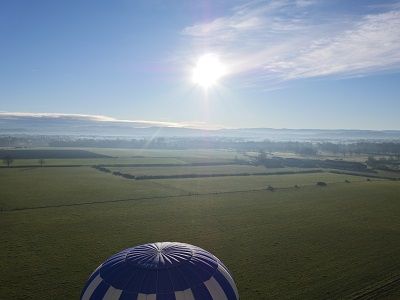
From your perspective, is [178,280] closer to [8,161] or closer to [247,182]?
[247,182]

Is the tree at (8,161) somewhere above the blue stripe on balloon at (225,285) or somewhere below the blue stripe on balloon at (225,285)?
below

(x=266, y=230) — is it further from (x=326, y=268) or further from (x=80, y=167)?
(x=80, y=167)

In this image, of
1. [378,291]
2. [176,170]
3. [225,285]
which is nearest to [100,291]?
[225,285]

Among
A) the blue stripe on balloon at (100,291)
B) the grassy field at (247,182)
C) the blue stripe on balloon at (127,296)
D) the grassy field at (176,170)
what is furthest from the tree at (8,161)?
the blue stripe on balloon at (127,296)

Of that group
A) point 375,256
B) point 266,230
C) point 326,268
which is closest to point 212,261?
point 326,268

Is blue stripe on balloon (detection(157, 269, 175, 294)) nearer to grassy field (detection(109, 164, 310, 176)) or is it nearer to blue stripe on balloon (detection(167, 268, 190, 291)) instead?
blue stripe on balloon (detection(167, 268, 190, 291))

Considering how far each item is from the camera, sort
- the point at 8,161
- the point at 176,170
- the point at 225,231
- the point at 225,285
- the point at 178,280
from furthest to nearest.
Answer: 1. the point at 8,161
2. the point at 176,170
3. the point at 225,231
4. the point at 225,285
5. the point at 178,280

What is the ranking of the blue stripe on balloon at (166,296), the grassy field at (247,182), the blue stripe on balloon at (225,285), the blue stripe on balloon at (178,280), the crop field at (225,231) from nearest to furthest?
the blue stripe on balloon at (166,296) → the blue stripe on balloon at (178,280) → the blue stripe on balloon at (225,285) → the crop field at (225,231) → the grassy field at (247,182)

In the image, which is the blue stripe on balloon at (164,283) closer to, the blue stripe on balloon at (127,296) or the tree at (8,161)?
the blue stripe on balloon at (127,296)
